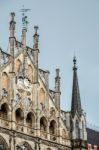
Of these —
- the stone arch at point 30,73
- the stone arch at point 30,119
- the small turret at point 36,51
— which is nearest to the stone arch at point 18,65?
the stone arch at point 30,73

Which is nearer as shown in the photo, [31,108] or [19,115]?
[19,115]

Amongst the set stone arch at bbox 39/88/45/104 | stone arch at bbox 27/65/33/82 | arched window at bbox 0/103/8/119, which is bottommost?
arched window at bbox 0/103/8/119

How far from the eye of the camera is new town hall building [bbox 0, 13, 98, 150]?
48094mm

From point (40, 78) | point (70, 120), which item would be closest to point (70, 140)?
point (70, 120)

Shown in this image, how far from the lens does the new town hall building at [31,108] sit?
4809cm

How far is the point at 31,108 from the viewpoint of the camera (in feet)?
166

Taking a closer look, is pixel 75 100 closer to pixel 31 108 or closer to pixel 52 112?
pixel 52 112

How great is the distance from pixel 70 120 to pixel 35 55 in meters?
7.11

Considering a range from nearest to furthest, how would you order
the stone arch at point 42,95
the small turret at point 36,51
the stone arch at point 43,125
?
1. the stone arch at point 43,125
2. the small turret at point 36,51
3. the stone arch at point 42,95

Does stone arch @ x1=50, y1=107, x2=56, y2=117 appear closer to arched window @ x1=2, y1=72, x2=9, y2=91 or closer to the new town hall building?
the new town hall building

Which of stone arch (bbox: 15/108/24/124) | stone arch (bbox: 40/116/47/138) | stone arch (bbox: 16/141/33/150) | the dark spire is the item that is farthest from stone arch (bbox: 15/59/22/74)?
the dark spire

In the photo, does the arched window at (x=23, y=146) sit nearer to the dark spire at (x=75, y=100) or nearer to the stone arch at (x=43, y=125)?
the stone arch at (x=43, y=125)

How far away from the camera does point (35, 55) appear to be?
52.8 metres

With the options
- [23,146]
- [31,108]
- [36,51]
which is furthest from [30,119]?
[36,51]
